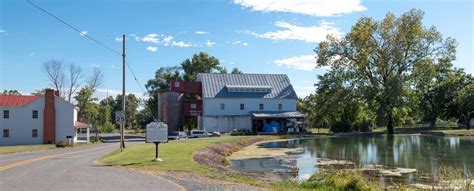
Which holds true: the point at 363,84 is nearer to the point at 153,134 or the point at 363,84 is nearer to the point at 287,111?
the point at 287,111

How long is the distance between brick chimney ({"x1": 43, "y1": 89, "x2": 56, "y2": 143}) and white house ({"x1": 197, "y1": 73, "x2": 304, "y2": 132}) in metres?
21.2

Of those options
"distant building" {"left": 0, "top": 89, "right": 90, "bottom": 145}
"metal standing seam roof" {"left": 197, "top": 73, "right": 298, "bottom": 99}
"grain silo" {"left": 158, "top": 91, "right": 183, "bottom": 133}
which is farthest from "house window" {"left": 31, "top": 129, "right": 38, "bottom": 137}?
"metal standing seam roof" {"left": 197, "top": 73, "right": 298, "bottom": 99}

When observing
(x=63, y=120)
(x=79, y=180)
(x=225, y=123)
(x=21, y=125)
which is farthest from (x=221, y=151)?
(x=225, y=123)

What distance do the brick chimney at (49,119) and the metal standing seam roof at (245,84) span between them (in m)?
21.8

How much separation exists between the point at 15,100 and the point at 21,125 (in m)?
3.60

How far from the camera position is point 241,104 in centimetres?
7306

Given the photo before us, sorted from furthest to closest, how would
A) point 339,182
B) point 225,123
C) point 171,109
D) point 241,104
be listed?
point 171,109 < point 241,104 < point 225,123 < point 339,182

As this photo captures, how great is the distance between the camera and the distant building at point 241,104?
71.0m

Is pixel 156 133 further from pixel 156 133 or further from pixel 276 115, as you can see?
pixel 276 115

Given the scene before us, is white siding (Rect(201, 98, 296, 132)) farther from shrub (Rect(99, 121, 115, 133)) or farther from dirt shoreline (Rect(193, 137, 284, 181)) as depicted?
shrub (Rect(99, 121, 115, 133))

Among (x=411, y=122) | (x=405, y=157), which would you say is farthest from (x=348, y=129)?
(x=405, y=157)

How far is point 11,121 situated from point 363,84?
4427 cm

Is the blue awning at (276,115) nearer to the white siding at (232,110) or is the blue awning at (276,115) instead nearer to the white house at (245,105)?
the white house at (245,105)

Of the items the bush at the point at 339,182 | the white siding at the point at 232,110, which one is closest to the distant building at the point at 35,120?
the white siding at the point at 232,110
